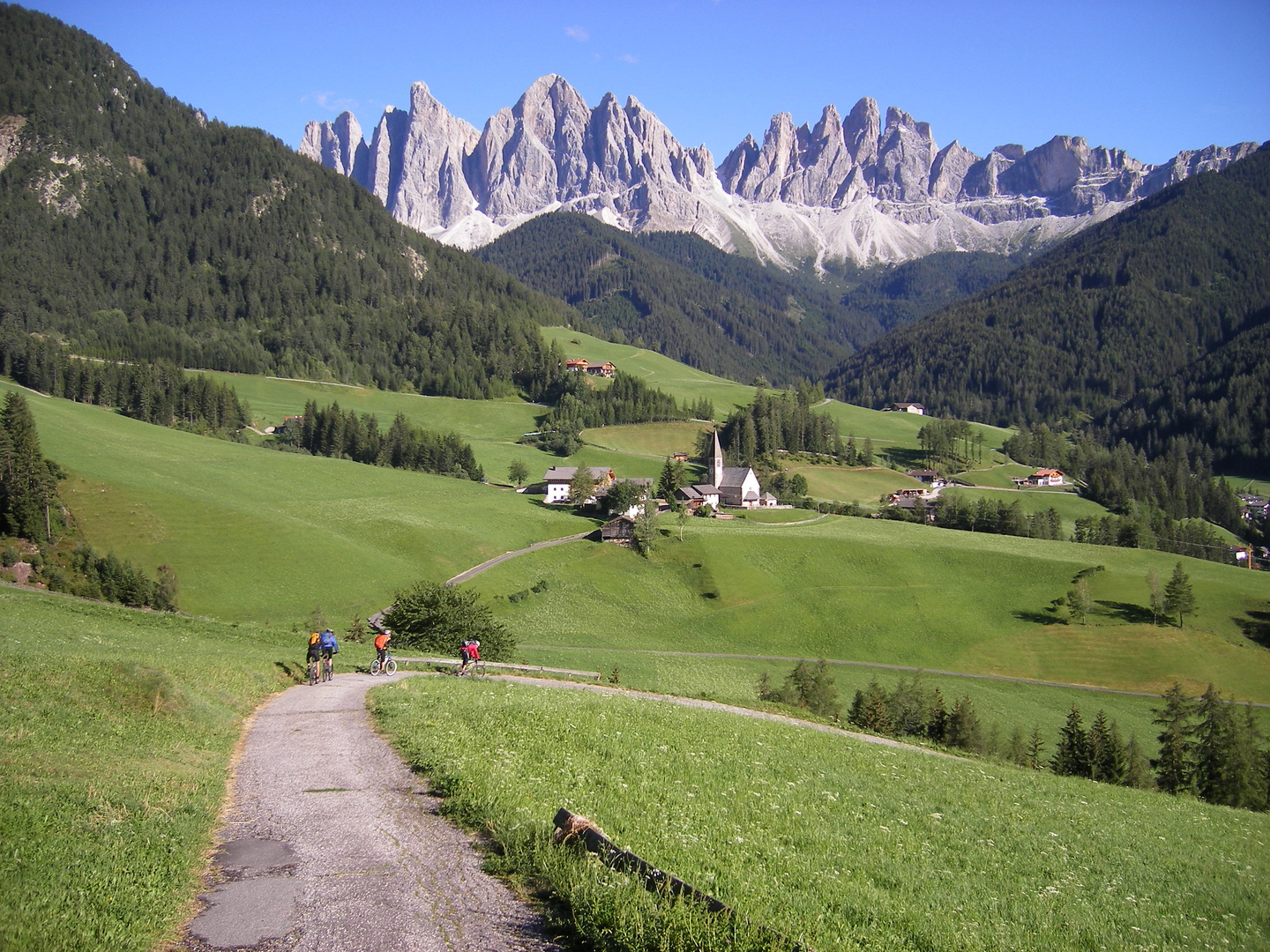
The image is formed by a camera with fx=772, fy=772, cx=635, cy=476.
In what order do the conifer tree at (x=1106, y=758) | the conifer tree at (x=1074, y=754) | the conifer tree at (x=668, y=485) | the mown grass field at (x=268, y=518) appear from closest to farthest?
the conifer tree at (x=1106, y=758) → the conifer tree at (x=1074, y=754) → the mown grass field at (x=268, y=518) → the conifer tree at (x=668, y=485)

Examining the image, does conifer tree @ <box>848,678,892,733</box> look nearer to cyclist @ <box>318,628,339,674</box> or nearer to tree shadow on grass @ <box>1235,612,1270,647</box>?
cyclist @ <box>318,628,339,674</box>

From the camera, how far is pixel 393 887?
965 cm

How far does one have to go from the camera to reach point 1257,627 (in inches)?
3556

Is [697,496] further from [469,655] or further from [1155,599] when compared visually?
[469,655]

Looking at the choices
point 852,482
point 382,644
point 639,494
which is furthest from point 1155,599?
point 382,644

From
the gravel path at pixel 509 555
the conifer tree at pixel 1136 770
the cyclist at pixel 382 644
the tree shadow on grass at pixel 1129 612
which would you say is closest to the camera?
the cyclist at pixel 382 644

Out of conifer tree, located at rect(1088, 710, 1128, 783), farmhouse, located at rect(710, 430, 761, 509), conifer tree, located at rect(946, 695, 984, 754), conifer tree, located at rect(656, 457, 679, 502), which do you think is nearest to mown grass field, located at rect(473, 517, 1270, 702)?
conifer tree, located at rect(656, 457, 679, 502)

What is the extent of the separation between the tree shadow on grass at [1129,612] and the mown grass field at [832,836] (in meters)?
78.1

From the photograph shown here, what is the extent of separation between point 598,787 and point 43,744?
9.80 meters

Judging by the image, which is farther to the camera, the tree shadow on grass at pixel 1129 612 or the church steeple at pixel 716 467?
the church steeple at pixel 716 467

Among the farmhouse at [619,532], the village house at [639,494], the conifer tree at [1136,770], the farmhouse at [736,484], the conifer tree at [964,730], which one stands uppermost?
the farmhouse at [736,484]

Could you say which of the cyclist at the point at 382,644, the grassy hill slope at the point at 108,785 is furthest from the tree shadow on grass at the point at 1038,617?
the grassy hill slope at the point at 108,785

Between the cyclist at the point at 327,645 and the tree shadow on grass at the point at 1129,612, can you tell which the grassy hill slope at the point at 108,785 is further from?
the tree shadow on grass at the point at 1129,612

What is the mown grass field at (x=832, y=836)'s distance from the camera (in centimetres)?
977
